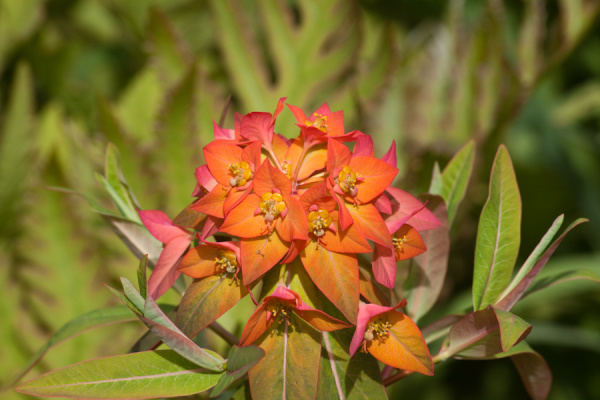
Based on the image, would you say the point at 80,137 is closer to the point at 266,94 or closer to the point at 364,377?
the point at 266,94

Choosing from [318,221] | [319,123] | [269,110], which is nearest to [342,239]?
[318,221]

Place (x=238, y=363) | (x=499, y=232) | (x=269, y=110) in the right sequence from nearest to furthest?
(x=238, y=363) → (x=499, y=232) → (x=269, y=110)

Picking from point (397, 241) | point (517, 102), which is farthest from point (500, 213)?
point (517, 102)

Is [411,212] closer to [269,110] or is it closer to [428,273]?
[428,273]

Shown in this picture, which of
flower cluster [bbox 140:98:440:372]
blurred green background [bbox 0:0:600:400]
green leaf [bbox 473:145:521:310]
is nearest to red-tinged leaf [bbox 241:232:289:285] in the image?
flower cluster [bbox 140:98:440:372]

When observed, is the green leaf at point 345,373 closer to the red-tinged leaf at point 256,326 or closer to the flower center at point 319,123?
the red-tinged leaf at point 256,326

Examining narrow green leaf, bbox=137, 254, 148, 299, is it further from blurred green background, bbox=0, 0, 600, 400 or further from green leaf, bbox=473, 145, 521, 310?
blurred green background, bbox=0, 0, 600, 400
